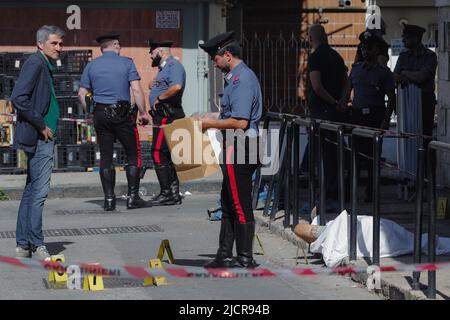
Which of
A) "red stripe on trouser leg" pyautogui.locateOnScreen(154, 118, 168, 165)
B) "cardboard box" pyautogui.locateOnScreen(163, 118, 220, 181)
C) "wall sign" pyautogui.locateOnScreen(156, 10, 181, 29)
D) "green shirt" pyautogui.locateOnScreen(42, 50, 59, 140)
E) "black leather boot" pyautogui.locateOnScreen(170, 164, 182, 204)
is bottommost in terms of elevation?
"black leather boot" pyautogui.locateOnScreen(170, 164, 182, 204)

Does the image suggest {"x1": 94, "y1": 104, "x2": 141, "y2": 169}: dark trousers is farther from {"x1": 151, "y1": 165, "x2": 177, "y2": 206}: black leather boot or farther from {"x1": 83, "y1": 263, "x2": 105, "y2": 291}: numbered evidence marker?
{"x1": 83, "y1": 263, "x2": 105, "y2": 291}: numbered evidence marker

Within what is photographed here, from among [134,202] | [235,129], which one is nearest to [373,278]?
[235,129]

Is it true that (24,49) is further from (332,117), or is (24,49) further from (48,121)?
(48,121)

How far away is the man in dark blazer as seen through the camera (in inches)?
373

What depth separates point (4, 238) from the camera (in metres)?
11.1

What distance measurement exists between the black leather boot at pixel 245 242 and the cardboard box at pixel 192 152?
0.54 metres

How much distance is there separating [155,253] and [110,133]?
3381 millimetres

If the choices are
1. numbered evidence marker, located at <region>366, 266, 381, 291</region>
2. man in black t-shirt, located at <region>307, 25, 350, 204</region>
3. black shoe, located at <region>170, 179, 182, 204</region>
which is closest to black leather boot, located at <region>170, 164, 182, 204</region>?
black shoe, located at <region>170, 179, 182, 204</region>

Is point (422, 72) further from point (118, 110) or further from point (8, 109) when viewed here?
point (8, 109)

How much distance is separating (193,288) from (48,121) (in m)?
2.21

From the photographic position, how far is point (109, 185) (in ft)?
43.5

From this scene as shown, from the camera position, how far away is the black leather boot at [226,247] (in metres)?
9.18

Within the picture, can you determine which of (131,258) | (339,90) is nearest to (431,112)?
(339,90)

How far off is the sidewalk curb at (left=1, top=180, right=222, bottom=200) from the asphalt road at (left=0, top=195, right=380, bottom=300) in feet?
0.86
